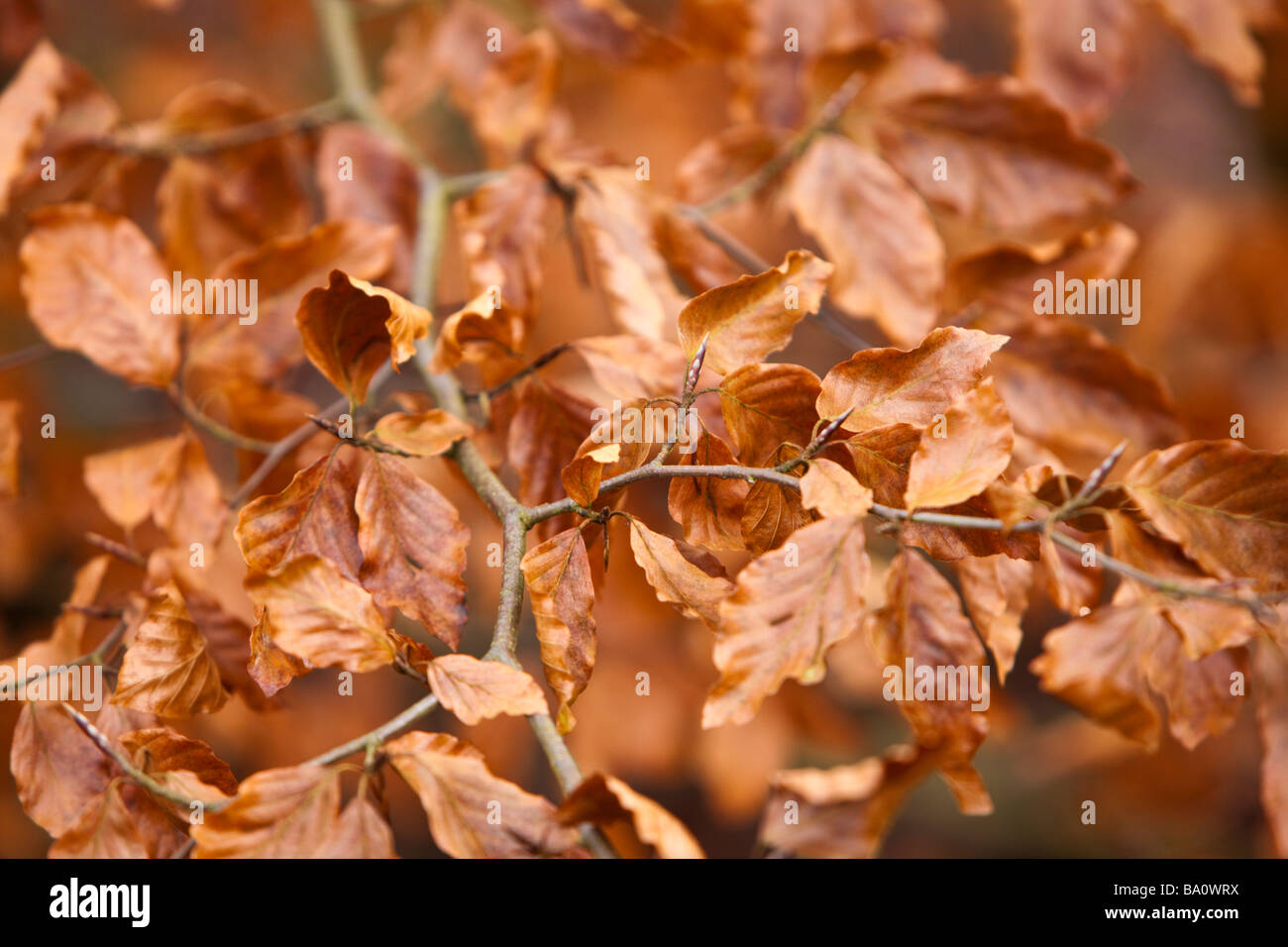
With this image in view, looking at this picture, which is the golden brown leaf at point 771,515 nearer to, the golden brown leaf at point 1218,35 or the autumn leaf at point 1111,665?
the autumn leaf at point 1111,665

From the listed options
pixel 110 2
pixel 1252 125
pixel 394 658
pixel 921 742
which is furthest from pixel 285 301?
pixel 1252 125

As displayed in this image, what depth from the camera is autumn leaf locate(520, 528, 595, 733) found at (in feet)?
1.16

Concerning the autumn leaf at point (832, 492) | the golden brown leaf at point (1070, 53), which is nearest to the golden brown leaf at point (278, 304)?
the autumn leaf at point (832, 492)

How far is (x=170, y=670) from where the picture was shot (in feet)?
1.29

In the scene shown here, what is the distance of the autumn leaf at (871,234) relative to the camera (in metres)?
0.55

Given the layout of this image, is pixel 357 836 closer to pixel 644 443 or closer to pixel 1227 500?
pixel 644 443

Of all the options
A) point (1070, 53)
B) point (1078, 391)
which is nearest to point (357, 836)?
point (1078, 391)

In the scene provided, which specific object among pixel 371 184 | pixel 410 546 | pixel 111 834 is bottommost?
pixel 111 834

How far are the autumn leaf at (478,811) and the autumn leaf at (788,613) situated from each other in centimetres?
7

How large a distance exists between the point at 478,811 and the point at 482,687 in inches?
1.7

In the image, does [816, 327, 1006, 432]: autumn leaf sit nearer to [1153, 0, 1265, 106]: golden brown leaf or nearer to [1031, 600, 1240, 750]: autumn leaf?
[1031, 600, 1240, 750]: autumn leaf

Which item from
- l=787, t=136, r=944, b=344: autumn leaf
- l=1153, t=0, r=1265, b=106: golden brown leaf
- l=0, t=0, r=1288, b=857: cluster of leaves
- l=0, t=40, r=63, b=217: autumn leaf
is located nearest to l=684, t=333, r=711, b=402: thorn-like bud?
l=0, t=0, r=1288, b=857: cluster of leaves

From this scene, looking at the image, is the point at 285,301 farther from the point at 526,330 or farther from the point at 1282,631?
the point at 1282,631

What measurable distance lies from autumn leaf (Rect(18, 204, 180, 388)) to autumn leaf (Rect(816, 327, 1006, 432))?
0.39 m
